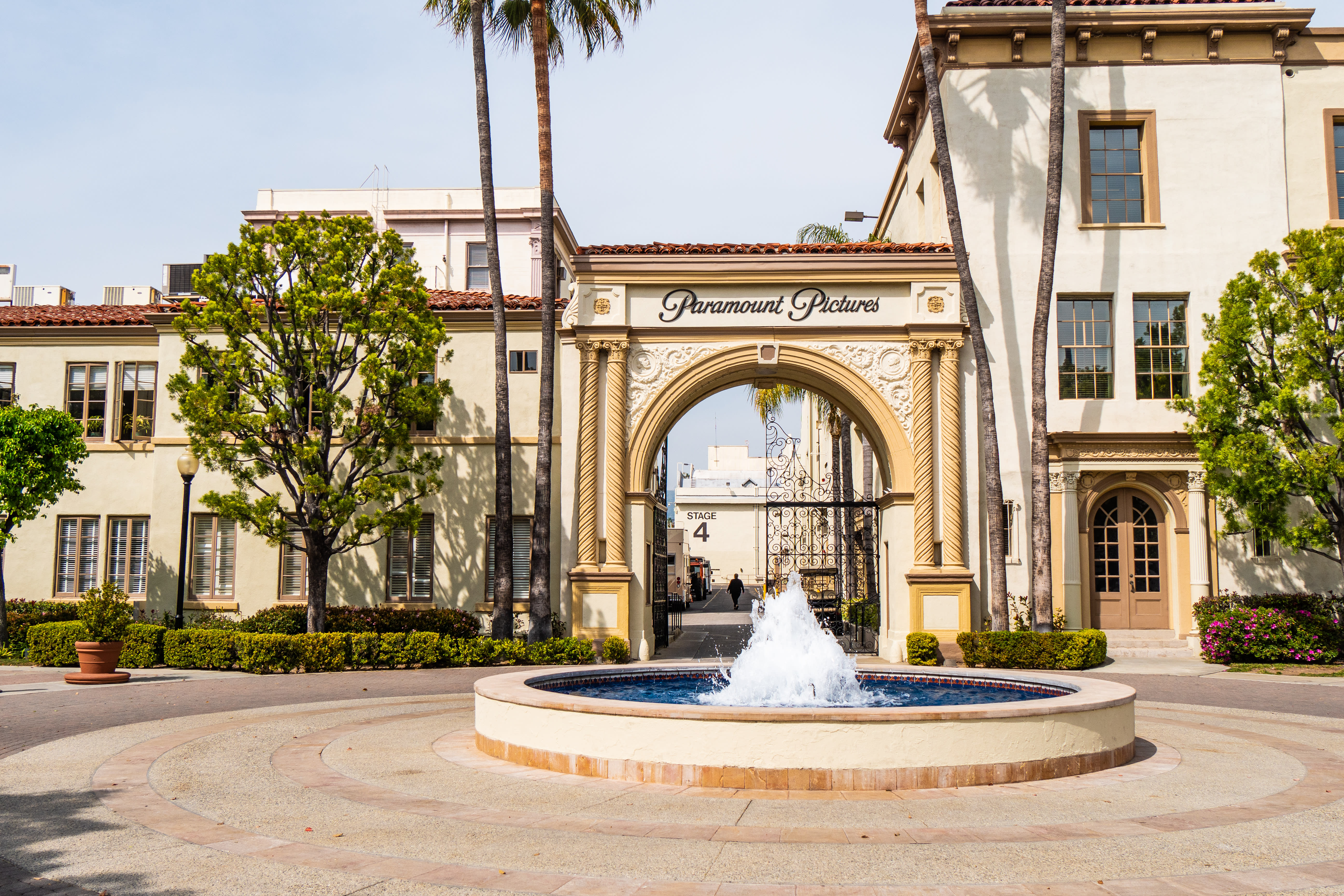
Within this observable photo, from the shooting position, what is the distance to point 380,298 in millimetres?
19812

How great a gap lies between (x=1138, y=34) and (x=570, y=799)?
21832 mm

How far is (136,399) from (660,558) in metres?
13.0

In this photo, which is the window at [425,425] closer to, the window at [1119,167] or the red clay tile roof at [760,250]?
the red clay tile roof at [760,250]

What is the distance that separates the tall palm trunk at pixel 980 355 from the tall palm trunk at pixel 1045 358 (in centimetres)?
64

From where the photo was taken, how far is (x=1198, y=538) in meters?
21.2

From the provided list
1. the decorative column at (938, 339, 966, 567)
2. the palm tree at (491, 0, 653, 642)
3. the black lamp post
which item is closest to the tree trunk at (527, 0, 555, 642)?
the palm tree at (491, 0, 653, 642)

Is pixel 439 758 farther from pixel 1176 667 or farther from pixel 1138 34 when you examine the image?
pixel 1138 34

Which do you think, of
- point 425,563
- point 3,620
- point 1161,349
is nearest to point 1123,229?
point 1161,349

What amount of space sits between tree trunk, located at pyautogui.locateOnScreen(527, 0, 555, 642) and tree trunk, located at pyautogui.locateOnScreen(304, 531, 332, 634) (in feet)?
13.2

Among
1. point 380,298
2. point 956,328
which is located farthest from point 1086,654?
point 380,298

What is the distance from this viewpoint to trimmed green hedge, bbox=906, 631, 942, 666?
19.5 m

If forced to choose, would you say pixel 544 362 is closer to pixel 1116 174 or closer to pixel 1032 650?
pixel 1032 650

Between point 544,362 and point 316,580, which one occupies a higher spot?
point 544,362

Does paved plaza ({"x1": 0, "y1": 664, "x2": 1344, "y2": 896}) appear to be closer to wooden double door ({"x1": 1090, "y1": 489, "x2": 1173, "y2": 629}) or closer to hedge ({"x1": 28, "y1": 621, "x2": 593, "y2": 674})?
hedge ({"x1": 28, "y1": 621, "x2": 593, "y2": 674})
